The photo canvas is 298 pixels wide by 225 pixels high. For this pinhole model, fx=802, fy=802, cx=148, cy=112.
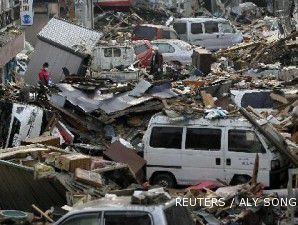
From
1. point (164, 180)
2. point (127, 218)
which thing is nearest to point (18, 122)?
point (164, 180)

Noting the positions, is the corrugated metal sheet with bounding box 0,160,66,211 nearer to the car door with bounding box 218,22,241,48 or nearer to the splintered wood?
the splintered wood

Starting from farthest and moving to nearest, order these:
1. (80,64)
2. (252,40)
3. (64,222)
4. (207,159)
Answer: (252,40) → (80,64) → (207,159) → (64,222)

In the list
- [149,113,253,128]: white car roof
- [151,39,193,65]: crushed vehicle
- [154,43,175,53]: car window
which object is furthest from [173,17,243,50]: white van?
[149,113,253,128]: white car roof

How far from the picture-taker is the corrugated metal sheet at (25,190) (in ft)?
44.4

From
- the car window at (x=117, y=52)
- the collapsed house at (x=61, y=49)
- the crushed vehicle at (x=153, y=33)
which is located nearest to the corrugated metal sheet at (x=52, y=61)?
the collapsed house at (x=61, y=49)

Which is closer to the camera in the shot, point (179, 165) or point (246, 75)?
point (179, 165)

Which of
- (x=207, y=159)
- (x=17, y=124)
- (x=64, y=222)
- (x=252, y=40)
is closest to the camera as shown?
(x=64, y=222)

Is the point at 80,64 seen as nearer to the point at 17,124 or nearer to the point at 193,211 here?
the point at 17,124

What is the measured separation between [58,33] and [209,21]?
1226 cm

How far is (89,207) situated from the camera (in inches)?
363

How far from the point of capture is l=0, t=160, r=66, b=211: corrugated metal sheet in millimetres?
13547

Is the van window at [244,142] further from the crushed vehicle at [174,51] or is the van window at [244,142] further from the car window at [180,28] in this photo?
the car window at [180,28]

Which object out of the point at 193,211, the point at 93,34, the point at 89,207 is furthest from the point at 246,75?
the point at 89,207

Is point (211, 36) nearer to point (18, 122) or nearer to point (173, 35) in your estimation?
point (173, 35)
